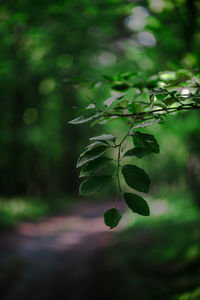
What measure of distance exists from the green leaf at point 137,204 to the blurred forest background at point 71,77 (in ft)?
0.66

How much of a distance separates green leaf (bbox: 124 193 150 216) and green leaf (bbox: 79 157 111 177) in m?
0.12

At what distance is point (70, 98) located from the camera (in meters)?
19.7

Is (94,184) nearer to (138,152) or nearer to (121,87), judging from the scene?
(138,152)

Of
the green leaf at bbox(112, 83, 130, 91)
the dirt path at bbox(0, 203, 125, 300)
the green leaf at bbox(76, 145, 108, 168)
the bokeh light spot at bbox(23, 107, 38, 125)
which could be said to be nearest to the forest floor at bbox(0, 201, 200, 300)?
the dirt path at bbox(0, 203, 125, 300)

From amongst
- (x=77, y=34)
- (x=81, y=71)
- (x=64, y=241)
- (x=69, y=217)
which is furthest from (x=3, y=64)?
(x=69, y=217)

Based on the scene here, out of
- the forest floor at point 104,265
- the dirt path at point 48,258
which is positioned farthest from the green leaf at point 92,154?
the dirt path at point 48,258

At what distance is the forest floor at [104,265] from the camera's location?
14.5 feet

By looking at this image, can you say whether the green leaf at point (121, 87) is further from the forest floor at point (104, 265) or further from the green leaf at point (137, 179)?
the forest floor at point (104, 265)

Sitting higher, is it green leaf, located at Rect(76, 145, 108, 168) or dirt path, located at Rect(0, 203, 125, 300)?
green leaf, located at Rect(76, 145, 108, 168)

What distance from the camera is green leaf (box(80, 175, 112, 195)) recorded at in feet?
2.91

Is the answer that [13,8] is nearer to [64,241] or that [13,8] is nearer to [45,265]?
[45,265]

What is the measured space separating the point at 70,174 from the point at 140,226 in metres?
13.4

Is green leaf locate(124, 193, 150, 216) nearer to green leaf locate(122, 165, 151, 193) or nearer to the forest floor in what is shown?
green leaf locate(122, 165, 151, 193)

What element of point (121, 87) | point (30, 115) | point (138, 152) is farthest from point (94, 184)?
point (30, 115)
